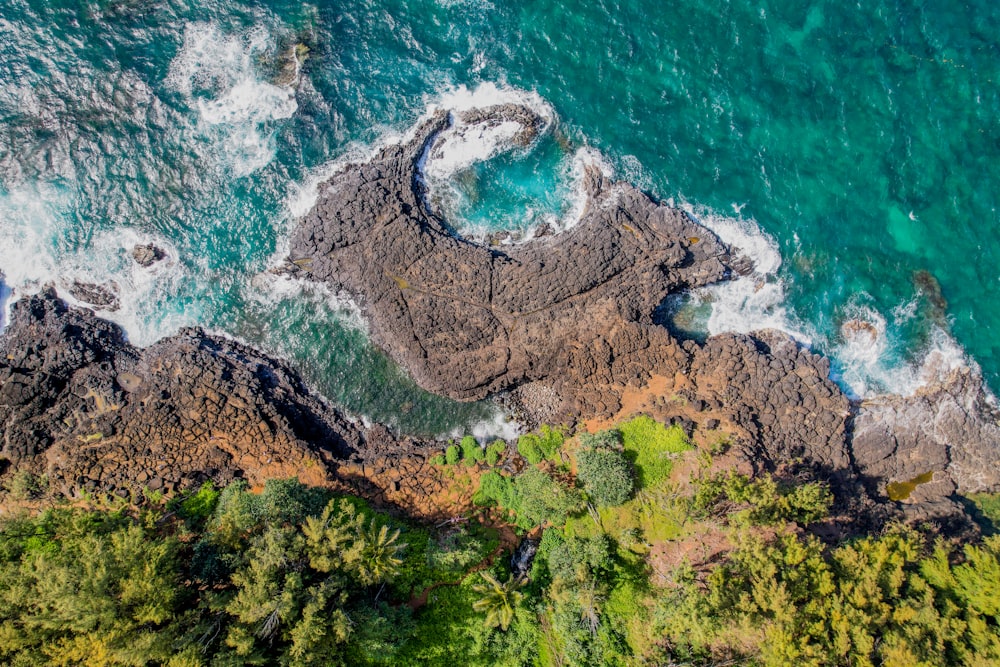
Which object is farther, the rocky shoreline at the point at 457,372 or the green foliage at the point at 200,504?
the rocky shoreline at the point at 457,372

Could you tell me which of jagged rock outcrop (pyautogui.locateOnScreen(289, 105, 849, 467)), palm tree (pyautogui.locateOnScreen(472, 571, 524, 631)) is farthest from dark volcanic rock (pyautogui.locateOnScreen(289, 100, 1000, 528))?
palm tree (pyautogui.locateOnScreen(472, 571, 524, 631))

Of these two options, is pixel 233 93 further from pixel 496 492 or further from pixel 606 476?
pixel 606 476

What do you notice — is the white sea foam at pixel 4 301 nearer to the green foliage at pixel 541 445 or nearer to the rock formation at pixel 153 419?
the rock formation at pixel 153 419

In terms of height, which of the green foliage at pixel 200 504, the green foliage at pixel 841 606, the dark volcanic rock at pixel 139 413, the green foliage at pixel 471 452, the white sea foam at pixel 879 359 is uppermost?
the white sea foam at pixel 879 359

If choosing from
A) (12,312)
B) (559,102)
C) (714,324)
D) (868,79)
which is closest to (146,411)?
(12,312)

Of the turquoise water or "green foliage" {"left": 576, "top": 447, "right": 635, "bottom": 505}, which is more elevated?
the turquoise water

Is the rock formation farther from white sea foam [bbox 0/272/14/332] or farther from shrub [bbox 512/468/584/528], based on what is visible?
shrub [bbox 512/468/584/528]

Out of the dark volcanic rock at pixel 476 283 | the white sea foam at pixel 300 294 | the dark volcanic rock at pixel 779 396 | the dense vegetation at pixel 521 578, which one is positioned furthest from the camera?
the white sea foam at pixel 300 294

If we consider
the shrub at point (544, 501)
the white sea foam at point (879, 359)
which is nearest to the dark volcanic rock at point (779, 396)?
the white sea foam at point (879, 359)
